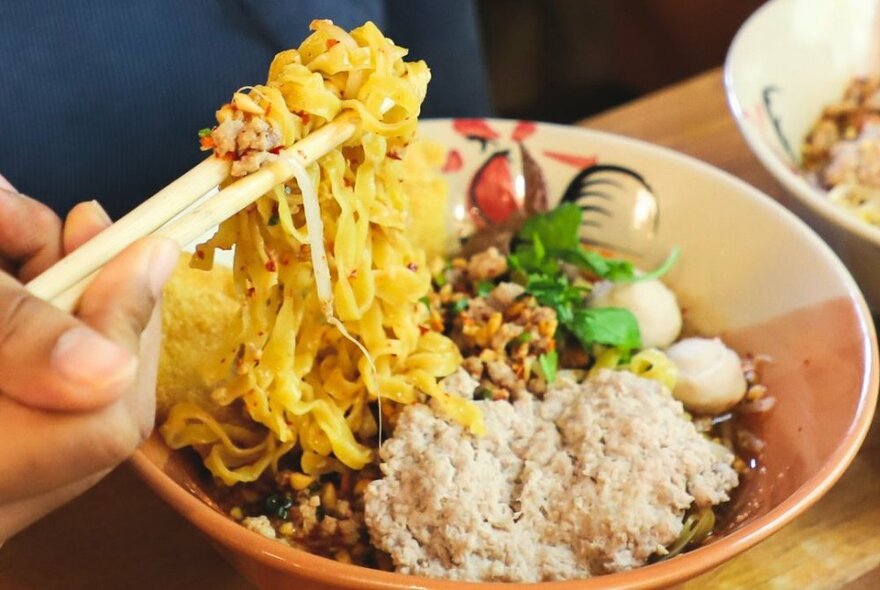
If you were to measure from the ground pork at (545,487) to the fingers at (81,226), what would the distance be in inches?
15.1

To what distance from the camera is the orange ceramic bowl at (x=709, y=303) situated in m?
0.81

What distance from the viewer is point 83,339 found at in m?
0.60

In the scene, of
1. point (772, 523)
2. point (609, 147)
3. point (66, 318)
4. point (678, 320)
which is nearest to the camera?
point (66, 318)

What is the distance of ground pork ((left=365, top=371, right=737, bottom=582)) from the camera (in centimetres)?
86

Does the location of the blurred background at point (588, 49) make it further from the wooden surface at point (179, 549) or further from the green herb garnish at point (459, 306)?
the wooden surface at point (179, 549)

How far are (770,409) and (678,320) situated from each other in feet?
0.63

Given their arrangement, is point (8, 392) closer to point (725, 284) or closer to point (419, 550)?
point (419, 550)

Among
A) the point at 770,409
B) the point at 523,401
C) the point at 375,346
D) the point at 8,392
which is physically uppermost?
the point at 8,392

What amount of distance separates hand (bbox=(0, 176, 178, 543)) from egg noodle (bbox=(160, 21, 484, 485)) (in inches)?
8.1

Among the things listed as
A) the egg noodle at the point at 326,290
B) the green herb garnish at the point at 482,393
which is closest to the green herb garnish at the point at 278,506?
the egg noodle at the point at 326,290

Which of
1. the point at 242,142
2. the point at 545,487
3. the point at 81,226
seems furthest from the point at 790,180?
the point at 81,226

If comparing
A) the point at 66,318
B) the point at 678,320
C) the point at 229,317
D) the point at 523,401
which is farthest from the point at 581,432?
the point at 66,318

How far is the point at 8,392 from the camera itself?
0.64 meters

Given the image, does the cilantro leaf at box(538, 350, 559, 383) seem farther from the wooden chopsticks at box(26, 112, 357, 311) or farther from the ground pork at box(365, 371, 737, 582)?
the wooden chopsticks at box(26, 112, 357, 311)
